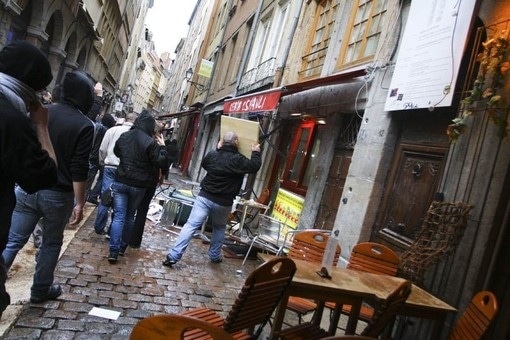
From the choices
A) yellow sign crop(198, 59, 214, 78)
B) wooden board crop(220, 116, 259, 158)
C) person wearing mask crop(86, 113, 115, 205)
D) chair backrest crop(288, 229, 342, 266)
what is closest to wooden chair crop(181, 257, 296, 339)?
chair backrest crop(288, 229, 342, 266)

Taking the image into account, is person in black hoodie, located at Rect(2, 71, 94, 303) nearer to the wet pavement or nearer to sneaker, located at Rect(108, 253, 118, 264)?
the wet pavement

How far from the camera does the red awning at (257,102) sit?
822cm

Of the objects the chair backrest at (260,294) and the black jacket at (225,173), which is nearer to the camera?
the chair backrest at (260,294)

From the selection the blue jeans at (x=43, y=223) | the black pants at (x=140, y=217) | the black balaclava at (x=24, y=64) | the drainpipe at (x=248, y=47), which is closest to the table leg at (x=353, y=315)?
the blue jeans at (x=43, y=223)

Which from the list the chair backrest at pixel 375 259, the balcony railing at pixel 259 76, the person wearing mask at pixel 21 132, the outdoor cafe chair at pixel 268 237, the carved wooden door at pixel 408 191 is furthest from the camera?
the balcony railing at pixel 259 76

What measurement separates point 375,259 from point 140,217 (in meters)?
3.30

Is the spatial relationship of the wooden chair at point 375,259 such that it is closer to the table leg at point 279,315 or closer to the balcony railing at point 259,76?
the table leg at point 279,315

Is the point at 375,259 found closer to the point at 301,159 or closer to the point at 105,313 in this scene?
the point at 105,313

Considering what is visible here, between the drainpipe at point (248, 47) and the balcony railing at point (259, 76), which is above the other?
the drainpipe at point (248, 47)

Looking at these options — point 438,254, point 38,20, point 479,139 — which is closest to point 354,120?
point 479,139

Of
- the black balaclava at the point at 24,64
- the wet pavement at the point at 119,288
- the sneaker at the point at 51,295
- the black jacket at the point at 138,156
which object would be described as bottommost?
the wet pavement at the point at 119,288

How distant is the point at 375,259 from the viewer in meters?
4.60

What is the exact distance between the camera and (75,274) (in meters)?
4.48

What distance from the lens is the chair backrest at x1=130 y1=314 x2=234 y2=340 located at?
5.00ft
